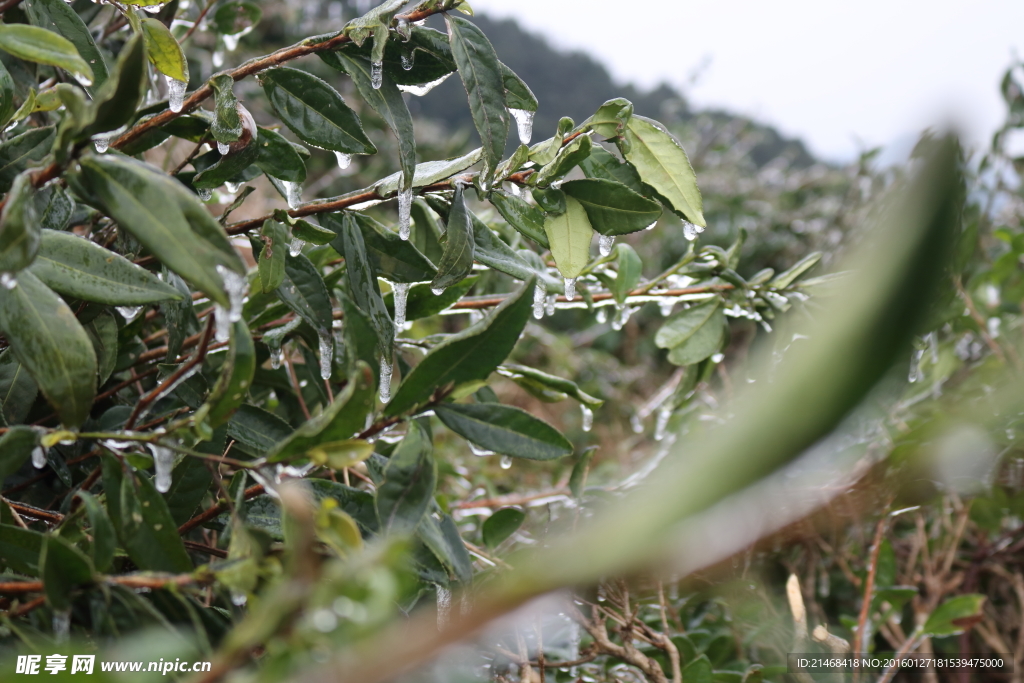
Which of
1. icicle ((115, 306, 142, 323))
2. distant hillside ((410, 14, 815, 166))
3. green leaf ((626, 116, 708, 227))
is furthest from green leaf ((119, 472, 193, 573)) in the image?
distant hillside ((410, 14, 815, 166))

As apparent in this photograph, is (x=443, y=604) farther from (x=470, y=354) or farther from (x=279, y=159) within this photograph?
(x=279, y=159)

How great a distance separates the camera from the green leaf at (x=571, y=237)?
62 centimetres

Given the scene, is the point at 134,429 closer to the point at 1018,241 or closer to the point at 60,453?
the point at 60,453

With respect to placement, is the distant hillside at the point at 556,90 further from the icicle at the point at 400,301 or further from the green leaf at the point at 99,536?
the green leaf at the point at 99,536

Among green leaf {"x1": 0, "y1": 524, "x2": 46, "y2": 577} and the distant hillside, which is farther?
the distant hillside

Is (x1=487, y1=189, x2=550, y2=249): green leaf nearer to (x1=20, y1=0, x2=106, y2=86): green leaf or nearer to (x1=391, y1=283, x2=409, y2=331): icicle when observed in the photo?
(x1=391, y1=283, x2=409, y2=331): icicle

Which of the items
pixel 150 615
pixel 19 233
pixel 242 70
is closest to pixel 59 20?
pixel 242 70

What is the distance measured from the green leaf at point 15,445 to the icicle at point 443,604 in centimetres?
31

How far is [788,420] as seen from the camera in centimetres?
21

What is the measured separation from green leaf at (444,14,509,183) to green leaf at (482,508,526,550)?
1.24 feet

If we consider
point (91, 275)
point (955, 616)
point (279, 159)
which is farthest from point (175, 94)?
point (955, 616)

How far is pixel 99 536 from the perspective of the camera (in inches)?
16.6

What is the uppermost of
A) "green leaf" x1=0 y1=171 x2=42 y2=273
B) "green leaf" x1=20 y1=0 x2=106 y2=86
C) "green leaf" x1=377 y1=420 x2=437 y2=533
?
"green leaf" x1=20 y1=0 x2=106 y2=86

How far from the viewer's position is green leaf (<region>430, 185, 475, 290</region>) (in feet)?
1.96
